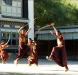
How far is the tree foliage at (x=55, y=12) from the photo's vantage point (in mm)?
38094

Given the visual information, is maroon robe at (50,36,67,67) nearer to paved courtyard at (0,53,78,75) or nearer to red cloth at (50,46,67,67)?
red cloth at (50,46,67,67)

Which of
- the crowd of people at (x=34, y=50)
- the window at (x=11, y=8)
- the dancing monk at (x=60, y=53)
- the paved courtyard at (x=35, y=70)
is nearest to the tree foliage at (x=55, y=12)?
the window at (x=11, y=8)

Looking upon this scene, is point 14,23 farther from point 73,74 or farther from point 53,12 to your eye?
point 73,74

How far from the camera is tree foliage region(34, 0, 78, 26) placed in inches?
1500

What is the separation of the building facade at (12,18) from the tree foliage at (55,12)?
1.60m

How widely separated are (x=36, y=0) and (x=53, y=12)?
8.54 ft

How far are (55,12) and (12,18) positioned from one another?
13.2ft

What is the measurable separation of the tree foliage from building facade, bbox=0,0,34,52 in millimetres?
1595

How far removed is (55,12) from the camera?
3828 cm

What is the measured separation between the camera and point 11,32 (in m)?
36.4

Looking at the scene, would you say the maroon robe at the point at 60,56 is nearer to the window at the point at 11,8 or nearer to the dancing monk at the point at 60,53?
the dancing monk at the point at 60,53

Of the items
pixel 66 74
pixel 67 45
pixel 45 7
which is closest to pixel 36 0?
pixel 45 7

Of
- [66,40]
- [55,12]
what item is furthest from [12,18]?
[66,40]

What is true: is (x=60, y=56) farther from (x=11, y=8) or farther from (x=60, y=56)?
(x=11, y=8)
